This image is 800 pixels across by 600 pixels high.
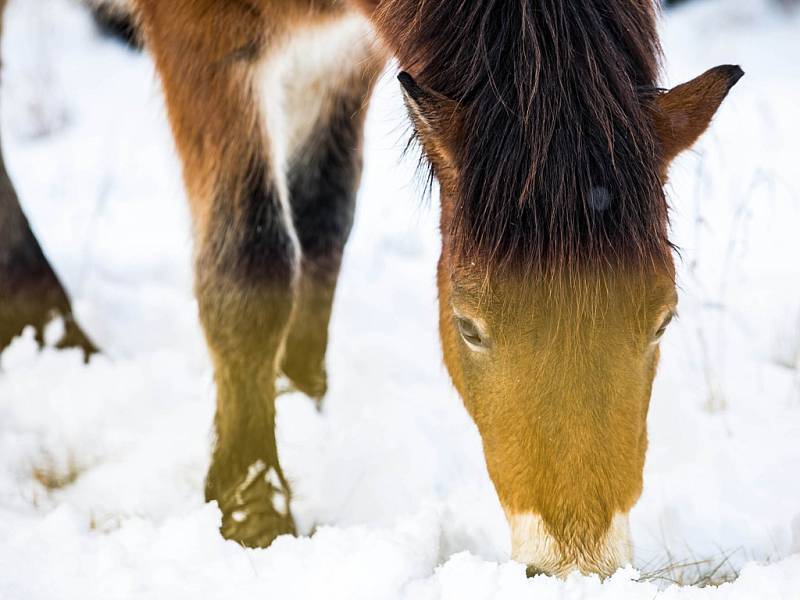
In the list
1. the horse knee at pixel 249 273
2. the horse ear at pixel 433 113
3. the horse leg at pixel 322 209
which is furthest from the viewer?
the horse leg at pixel 322 209

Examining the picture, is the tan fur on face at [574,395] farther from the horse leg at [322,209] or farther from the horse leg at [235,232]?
the horse leg at [322,209]

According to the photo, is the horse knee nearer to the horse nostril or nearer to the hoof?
the hoof

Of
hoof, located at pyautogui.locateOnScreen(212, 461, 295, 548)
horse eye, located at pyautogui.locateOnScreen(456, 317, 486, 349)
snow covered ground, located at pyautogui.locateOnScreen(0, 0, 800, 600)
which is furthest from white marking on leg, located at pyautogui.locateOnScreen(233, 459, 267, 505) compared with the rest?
horse eye, located at pyautogui.locateOnScreen(456, 317, 486, 349)

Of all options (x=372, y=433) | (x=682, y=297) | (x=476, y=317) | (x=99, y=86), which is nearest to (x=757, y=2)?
(x=682, y=297)

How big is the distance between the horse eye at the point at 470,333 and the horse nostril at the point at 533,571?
0.42 m

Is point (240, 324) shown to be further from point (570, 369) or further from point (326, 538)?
point (570, 369)

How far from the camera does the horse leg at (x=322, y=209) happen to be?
324 centimetres

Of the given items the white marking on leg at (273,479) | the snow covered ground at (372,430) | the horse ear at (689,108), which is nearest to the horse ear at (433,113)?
the snow covered ground at (372,430)

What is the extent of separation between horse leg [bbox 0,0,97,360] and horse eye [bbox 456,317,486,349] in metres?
1.91

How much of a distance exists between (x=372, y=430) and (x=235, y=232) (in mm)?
782

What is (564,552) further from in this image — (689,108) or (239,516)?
(239,516)

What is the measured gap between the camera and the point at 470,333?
1789 millimetres

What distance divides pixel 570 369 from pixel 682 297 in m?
2.27

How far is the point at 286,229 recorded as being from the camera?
260cm
